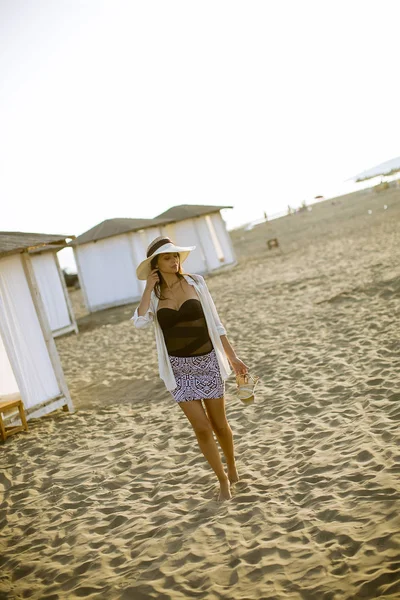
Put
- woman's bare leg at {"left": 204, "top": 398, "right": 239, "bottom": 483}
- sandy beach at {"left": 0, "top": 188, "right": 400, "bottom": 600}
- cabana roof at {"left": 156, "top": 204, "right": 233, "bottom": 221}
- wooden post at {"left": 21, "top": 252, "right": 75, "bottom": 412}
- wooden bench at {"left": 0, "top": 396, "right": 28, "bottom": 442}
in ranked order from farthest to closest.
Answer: cabana roof at {"left": 156, "top": 204, "right": 233, "bottom": 221}
wooden post at {"left": 21, "top": 252, "right": 75, "bottom": 412}
wooden bench at {"left": 0, "top": 396, "right": 28, "bottom": 442}
woman's bare leg at {"left": 204, "top": 398, "right": 239, "bottom": 483}
sandy beach at {"left": 0, "top": 188, "right": 400, "bottom": 600}

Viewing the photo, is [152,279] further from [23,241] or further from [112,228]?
[112,228]

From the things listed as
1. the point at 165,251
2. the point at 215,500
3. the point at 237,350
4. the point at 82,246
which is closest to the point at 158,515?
the point at 215,500

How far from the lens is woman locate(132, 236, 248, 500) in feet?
Answer: 11.2

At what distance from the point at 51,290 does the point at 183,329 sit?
12.4m

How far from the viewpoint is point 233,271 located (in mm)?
20250

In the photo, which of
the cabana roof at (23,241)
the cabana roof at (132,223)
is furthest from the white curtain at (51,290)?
the cabana roof at (23,241)

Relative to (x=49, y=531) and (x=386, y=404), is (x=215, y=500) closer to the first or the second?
(x=49, y=531)

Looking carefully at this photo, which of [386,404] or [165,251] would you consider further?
[386,404]

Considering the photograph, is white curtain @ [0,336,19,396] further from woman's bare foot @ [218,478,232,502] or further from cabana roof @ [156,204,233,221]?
cabana roof @ [156,204,233,221]

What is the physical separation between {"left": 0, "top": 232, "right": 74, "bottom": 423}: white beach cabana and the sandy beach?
0.33 metres

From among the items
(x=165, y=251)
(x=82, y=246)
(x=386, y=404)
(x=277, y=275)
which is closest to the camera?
(x=165, y=251)

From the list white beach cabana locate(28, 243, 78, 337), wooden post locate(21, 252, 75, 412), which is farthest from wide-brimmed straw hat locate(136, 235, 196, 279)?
white beach cabana locate(28, 243, 78, 337)

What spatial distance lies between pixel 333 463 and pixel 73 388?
17.2 ft

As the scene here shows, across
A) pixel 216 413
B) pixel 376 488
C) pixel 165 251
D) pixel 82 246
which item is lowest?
pixel 376 488
